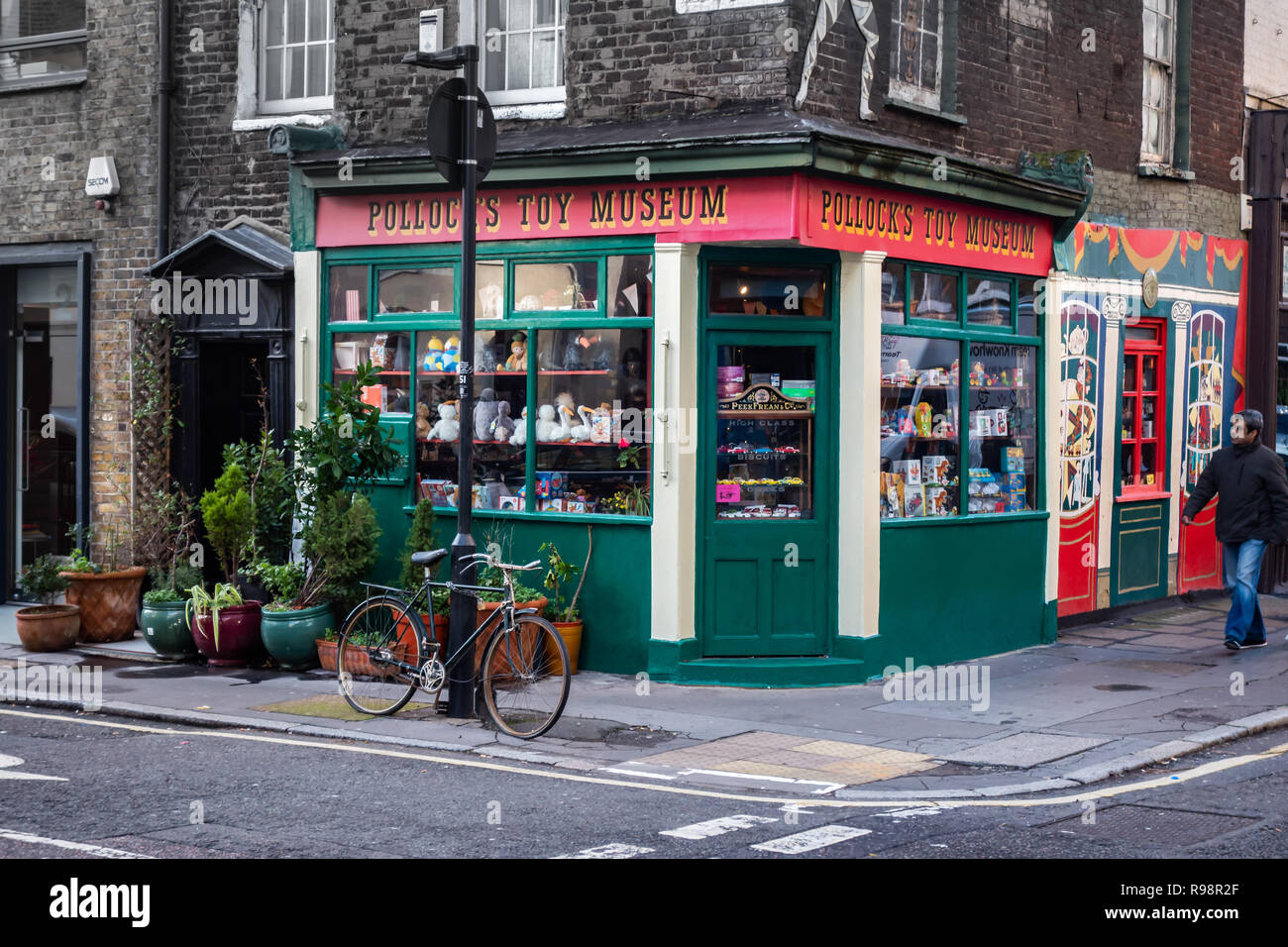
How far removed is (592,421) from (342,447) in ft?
6.28

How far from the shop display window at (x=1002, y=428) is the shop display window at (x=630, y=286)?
301 centimetres

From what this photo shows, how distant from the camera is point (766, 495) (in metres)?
11.8

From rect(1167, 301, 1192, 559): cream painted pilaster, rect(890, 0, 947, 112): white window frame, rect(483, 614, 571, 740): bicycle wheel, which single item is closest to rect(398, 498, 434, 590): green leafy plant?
rect(483, 614, 571, 740): bicycle wheel

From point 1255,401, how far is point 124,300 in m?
11.6

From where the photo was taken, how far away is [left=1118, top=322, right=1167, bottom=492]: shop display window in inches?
617

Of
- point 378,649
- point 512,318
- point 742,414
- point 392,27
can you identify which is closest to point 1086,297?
point 742,414

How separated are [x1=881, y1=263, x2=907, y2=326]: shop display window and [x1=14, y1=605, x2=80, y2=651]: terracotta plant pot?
23.1 ft

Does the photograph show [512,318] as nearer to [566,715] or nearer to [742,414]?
[742,414]

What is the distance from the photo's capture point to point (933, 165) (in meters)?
11.8

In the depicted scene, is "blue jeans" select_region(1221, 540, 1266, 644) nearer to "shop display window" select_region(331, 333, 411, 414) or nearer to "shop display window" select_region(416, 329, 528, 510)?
"shop display window" select_region(416, 329, 528, 510)

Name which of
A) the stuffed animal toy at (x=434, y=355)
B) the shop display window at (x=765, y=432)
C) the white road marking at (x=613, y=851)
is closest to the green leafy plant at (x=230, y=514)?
the stuffed animal toy at (x=434, y=355)

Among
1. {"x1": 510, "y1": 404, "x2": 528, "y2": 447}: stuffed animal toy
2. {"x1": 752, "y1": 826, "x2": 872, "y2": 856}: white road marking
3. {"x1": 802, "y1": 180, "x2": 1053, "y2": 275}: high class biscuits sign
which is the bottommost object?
{"x1": 752, "y1": 826, "x2": 872, "y2": 856}: white road marking

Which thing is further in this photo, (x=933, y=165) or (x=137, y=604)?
(x=137, y=604)

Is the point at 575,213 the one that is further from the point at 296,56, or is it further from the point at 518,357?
the point at 296,56
